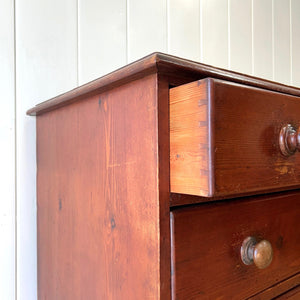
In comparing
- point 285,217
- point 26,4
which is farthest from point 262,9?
point 285,217

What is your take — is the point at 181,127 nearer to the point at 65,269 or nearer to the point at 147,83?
the point at 147,83

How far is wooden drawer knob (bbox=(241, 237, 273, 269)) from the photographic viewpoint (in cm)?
40

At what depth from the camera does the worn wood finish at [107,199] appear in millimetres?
364

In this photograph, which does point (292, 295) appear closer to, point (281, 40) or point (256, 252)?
point (256, 252)

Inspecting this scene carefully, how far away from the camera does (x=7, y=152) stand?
717 mm

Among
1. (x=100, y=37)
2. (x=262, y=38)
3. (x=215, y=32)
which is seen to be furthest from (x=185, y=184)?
(x=262, y=38)

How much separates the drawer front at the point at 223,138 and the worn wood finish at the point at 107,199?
2cm

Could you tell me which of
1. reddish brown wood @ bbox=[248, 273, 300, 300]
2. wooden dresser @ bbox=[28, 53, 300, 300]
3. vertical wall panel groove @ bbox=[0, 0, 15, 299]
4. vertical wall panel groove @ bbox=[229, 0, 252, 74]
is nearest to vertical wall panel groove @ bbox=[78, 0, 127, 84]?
vertical wall panel groove @ bbox=[0, 0, 15, 299]

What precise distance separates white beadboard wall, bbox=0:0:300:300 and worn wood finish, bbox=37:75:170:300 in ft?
0.29

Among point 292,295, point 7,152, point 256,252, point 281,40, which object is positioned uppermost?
point 281,40

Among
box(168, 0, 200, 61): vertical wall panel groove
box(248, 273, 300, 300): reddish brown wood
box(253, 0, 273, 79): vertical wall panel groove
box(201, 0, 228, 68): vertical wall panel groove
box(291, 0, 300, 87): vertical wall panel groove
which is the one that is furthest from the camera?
box(291, 0, 300, 87): vertical wall panel groove

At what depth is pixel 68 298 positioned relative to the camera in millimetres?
574

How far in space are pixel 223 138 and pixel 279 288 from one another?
0.31m

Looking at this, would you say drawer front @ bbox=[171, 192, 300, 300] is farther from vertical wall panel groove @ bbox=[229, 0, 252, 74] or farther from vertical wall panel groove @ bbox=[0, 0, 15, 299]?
vertical wall panel groove @ bbox=[229, 0, 252, 74]
